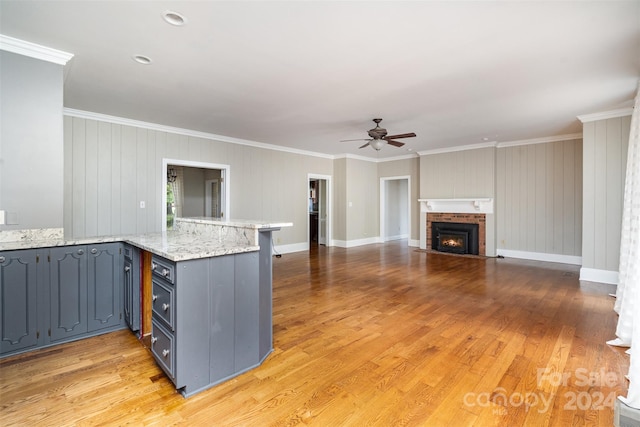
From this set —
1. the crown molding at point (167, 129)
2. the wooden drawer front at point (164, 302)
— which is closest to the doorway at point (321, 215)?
the crown molding at point (167, 129)

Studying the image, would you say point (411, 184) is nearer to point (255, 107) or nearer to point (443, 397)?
point (255, 107)

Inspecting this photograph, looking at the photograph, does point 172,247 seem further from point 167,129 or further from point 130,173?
point 167,129

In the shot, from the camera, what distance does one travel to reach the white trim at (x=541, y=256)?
6.29m

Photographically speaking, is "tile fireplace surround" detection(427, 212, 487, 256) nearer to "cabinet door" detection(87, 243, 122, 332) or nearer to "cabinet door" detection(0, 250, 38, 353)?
"cabinet door" detection(87, 243, 122, 332)

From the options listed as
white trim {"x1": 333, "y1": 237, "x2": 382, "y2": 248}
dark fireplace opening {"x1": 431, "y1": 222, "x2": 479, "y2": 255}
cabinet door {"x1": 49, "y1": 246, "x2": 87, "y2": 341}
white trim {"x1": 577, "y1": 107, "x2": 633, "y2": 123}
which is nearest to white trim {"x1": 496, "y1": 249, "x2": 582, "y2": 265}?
dark fireplace opening {"x1": 431, "y1": 222, "x2": 479, "y2": 255}

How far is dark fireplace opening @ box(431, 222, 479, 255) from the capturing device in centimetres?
733

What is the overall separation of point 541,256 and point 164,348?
747 centimetres

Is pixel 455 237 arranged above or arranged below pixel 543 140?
below

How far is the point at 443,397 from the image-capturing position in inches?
77.6

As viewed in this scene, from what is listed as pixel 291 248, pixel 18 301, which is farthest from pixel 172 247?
pixel 291 248

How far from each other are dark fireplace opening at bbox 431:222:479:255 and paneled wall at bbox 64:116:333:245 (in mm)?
4387

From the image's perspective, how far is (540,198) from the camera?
21.7ft

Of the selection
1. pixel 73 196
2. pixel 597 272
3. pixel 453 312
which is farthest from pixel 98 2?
pixel 597 272

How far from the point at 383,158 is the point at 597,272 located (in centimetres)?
566
